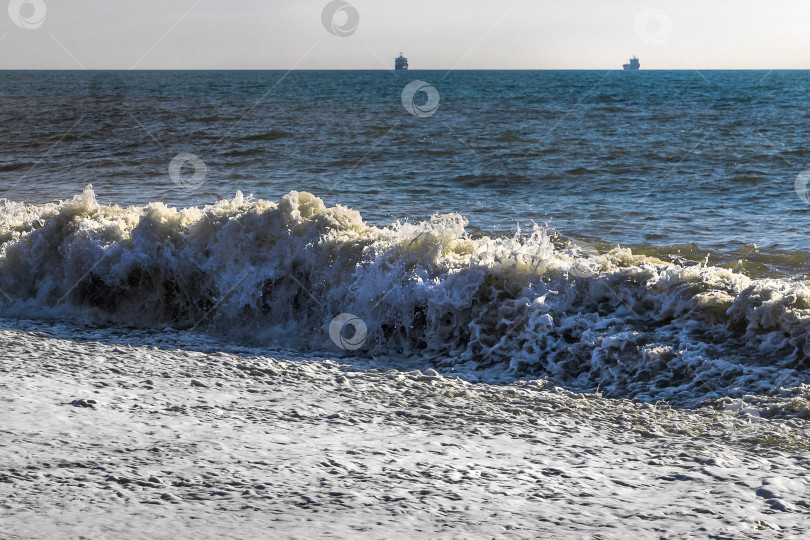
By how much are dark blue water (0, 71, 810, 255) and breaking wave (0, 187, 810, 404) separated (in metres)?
3.28

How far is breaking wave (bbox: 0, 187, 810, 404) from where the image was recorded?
6.30 meters

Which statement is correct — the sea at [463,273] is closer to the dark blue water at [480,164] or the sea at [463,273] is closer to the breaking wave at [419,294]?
the breaking wave at [419,294]

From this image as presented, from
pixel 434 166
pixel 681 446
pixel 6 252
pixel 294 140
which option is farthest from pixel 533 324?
pixel 294 140

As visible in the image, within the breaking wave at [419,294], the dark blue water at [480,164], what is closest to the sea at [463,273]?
the breaking wave at [419,294]

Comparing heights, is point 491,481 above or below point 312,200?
below

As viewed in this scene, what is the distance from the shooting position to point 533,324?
699 cm

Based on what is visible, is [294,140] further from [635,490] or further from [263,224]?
[635,490]

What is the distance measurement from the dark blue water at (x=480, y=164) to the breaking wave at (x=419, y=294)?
3.28 m

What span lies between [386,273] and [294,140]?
1910cm

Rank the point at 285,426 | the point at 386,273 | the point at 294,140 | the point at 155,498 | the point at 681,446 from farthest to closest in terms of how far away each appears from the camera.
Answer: the point at 294,140 → the point at 386,273 → the point at 285,426 → the point at 681,446 → the point at 155,498

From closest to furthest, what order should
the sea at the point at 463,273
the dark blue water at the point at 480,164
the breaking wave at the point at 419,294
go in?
the breaking wave at the point at 419,294, the sea at the point at 463,273, the dark blue water at the point at 480,164

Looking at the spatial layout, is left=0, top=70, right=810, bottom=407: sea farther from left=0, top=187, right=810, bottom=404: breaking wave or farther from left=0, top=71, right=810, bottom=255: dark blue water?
left=0, top=71, right=810, bottom=255: dark blue water

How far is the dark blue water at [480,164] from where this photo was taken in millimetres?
13055

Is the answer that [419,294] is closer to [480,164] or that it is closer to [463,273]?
[463,273]
